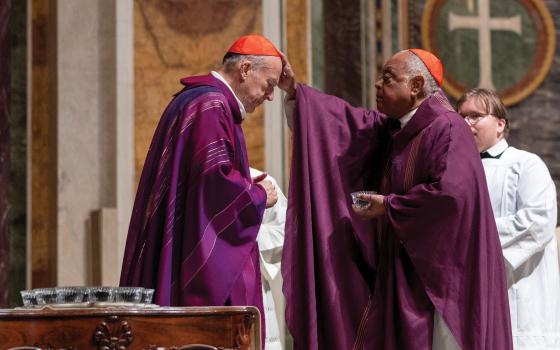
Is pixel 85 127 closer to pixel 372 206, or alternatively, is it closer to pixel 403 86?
pixel 403 86

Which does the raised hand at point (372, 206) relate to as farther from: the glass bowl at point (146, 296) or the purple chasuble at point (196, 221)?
the glass bowl at point (146, 296)

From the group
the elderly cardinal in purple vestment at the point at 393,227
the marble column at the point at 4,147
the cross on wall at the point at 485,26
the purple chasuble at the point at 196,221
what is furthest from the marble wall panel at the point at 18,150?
the cross on wall at the point at 485,26

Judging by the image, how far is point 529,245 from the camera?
20.6ft

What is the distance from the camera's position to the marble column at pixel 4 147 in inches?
295

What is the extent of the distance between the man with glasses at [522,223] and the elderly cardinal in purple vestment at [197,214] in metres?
1.56

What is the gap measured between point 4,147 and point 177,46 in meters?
1.21

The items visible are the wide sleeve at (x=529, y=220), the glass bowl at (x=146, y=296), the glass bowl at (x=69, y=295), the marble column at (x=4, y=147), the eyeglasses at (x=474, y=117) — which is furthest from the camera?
the marble column at (x=4, y=147)

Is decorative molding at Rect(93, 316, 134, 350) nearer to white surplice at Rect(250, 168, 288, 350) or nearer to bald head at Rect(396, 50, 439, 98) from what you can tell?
bald head at Rect(396, 50, 439, 98)

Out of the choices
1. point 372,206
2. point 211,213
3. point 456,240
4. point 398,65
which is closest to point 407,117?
point 398,65

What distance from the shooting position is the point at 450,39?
29.4 ft

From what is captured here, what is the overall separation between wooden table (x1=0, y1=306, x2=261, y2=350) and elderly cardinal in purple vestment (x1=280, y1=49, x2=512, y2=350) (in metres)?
1.80

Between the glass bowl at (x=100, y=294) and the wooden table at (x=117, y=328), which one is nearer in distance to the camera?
the wooden table at (x=117, y=328)

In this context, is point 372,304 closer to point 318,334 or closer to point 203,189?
point 318,334

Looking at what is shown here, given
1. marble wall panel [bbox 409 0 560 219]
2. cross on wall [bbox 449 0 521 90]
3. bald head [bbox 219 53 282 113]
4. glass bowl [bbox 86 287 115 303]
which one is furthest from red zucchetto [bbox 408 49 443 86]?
cross on wall [bbox 449 0 521 90]
